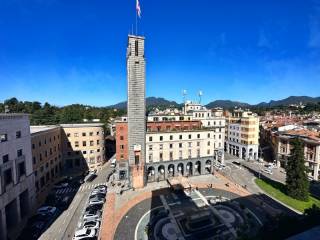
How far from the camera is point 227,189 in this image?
57812 mm

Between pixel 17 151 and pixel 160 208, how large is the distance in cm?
3315

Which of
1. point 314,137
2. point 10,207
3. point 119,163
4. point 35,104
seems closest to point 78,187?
point 119,163

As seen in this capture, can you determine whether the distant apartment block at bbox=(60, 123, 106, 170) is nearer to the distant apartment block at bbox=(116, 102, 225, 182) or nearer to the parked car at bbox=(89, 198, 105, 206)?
the distant apartment block at bbox=(116, 102, 225, 182)

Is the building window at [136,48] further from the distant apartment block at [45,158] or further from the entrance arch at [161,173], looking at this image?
the entrance arch at [161,173]

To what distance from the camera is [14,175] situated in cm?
4044

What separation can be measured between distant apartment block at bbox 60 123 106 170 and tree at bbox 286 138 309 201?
61.7 meters

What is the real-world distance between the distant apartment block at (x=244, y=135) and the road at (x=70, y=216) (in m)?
61.9

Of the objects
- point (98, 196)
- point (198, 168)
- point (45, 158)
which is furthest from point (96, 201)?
point (198, 168)

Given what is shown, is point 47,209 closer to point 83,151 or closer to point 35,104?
point 83,151

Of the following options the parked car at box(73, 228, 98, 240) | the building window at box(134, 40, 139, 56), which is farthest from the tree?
the parked car at box(73, 228, 98, 240)

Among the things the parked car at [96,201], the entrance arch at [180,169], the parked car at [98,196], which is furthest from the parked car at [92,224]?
the entrance arch at [180,169]

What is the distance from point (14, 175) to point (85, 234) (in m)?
18.6

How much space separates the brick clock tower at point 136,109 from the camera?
180ft

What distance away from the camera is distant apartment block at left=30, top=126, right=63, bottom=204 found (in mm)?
54188
